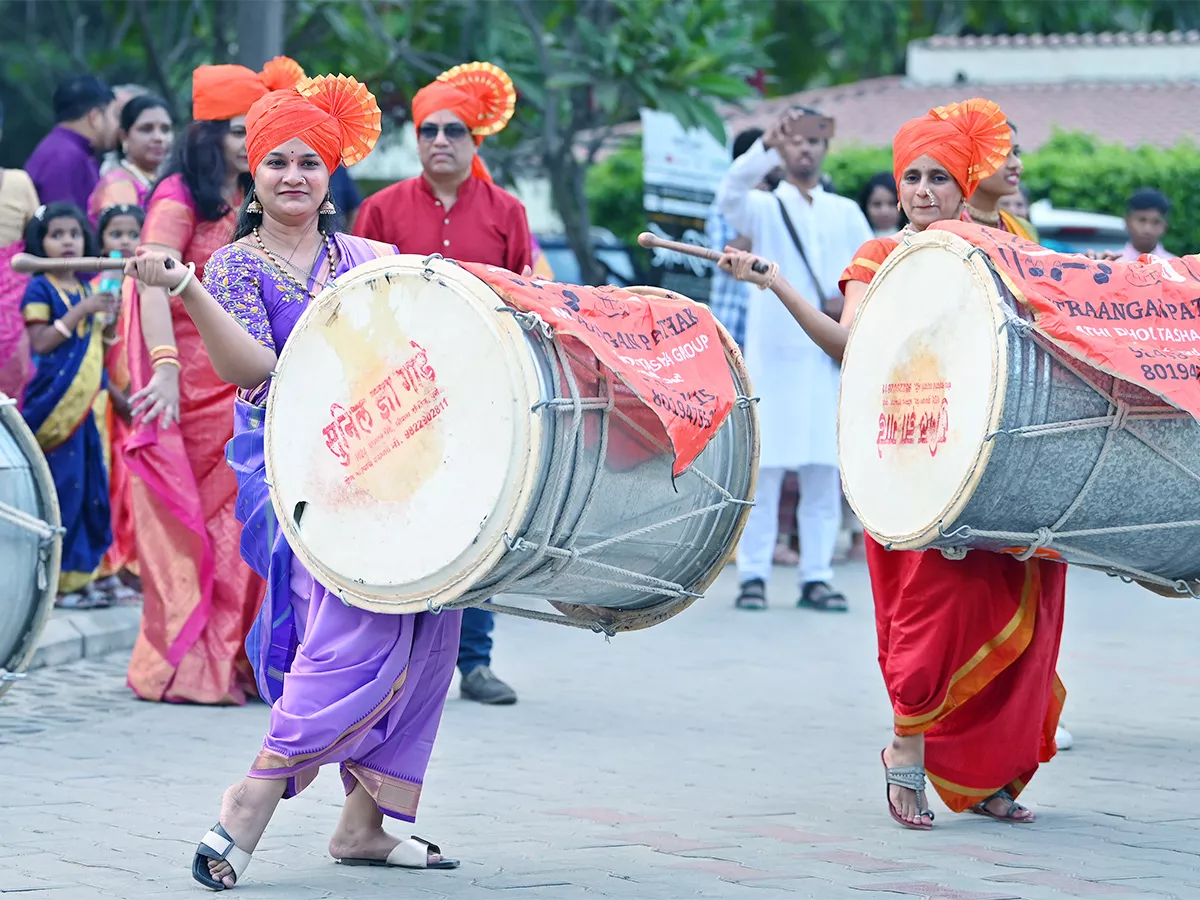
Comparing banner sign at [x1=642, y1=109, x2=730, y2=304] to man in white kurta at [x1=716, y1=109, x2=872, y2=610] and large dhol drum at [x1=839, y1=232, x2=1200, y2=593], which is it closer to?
man in white kurta at [x1=716, y1=109, x2=872, y2=610]

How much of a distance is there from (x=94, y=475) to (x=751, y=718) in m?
3.36

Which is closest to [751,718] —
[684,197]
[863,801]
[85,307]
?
[863,801]

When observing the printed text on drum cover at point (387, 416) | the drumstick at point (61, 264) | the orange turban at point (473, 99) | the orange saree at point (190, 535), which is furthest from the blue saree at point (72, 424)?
the printed text on drum cover at point (387, 416)

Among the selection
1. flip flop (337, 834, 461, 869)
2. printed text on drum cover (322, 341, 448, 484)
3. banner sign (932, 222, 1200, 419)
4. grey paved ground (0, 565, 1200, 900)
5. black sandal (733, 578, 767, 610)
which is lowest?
black sandal (733, 578, 767, 610)

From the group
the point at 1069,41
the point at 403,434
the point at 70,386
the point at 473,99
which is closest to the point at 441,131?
the point at 473,99

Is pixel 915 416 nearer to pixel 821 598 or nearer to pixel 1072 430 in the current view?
pixel 1072 430

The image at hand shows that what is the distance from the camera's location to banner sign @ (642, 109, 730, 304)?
40.8 ft

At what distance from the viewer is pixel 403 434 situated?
416 centimetres

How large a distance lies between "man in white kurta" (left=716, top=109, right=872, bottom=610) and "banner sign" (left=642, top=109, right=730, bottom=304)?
261 centimetres

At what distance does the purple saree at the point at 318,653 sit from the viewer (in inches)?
168

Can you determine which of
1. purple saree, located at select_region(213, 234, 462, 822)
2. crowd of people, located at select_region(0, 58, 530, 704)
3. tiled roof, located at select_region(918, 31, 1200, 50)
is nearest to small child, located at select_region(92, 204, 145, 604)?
crowd of people, located at select_region(0, 58, 530, 704)

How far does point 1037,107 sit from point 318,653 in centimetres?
2858

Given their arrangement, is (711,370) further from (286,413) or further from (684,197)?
(684,197)

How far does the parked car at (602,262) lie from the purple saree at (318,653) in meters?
7.07
